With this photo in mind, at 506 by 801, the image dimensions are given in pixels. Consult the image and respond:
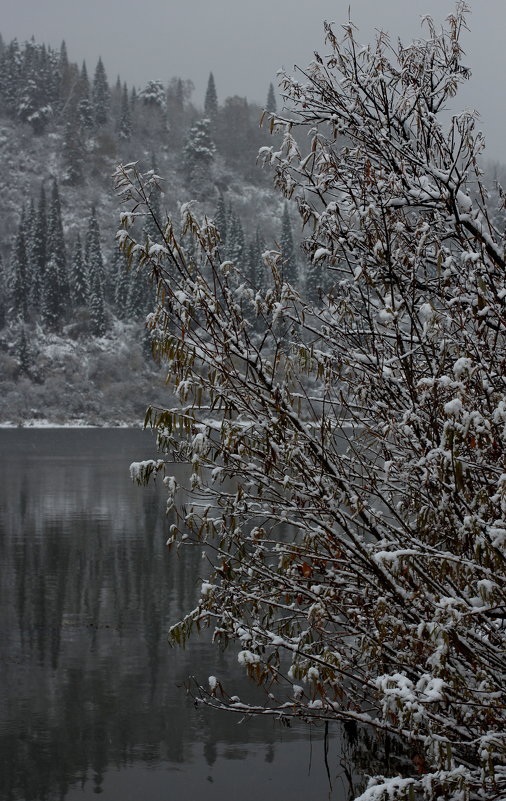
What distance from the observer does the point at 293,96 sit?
7.24 meters

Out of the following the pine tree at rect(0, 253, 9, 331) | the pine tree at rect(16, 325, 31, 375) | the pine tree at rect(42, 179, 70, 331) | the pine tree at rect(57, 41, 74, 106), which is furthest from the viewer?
the pine tree at rect(57, 41, 74, 106)

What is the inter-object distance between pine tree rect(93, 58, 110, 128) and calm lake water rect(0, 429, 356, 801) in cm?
15992

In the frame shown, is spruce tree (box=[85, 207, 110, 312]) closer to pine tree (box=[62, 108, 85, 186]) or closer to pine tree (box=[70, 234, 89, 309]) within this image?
pine tree (box=[70, 234, 89, 309])

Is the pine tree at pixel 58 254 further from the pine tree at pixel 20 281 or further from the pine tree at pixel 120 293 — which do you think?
the pine tree at pixel 120 293

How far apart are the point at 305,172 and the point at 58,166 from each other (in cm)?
16381

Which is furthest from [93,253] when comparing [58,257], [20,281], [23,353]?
[23,353]

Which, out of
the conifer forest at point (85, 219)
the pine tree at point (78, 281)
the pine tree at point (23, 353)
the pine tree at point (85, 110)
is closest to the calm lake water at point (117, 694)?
the conifer forest at point (85, 219)

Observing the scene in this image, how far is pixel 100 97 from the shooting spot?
586 feet

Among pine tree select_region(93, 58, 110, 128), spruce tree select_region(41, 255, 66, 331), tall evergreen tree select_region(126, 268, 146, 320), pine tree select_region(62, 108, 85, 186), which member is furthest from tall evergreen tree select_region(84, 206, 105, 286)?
pine tree select_region(93, 58, 110, 128)

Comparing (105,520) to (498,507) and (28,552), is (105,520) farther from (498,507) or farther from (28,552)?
(498,507)

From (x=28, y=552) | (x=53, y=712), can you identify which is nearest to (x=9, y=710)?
(x=53, y=712)

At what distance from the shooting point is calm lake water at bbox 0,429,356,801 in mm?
12266

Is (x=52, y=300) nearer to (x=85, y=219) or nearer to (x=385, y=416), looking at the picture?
(x=85, y=219)

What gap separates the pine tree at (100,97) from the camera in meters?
177
